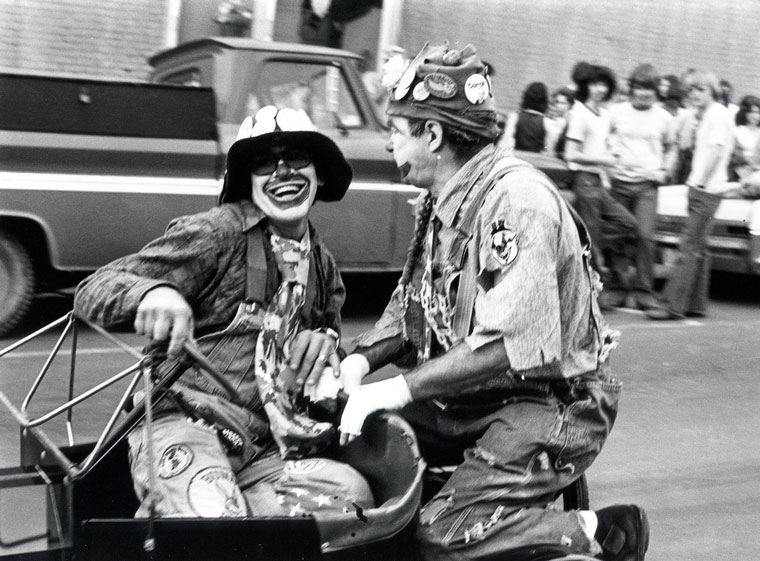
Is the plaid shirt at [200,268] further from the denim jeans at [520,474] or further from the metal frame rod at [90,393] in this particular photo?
the denim jeans at [520,474]

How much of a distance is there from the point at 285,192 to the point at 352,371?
54cm

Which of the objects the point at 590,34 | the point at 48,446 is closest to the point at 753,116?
the point at 590,34

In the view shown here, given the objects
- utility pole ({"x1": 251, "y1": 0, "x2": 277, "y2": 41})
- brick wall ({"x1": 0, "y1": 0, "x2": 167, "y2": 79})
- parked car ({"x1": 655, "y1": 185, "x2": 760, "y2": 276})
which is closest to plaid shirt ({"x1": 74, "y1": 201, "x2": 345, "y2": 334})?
parked car ({"x1": 655, "y1": 185, "x2": 760, "y2": 276})

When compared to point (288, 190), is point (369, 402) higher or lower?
lower

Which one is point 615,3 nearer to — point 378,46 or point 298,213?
point 378,46

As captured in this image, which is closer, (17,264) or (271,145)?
(271,145)

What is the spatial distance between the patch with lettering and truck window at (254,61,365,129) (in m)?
5.53

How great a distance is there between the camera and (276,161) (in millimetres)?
3262

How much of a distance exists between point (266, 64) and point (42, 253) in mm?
2044

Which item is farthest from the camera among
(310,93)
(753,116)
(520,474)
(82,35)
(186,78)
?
Result: (82,35)

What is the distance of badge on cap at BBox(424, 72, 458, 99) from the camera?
308 centimetres

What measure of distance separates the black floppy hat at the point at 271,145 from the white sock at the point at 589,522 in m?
1.19

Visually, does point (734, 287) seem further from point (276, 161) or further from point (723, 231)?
point (276, 161)

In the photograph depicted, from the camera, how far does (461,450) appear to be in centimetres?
324
